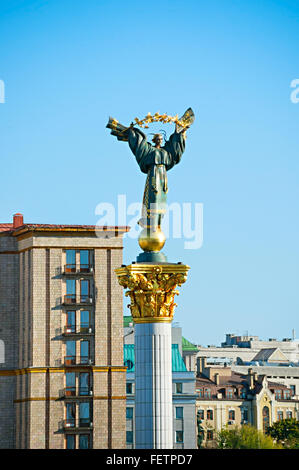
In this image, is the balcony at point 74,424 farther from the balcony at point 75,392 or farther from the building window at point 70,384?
the building window at point 70,384

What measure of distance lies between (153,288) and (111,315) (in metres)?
43.1

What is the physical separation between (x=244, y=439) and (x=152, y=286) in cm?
8859

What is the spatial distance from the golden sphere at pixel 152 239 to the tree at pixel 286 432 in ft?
339

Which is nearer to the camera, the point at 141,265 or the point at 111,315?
the point at 141,265

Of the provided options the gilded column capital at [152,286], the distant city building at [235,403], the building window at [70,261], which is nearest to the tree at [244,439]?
the distant city building at [235,403]

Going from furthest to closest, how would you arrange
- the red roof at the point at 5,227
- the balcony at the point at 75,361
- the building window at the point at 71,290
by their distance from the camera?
the red roof at the point at 5,227 → the building window at the point at 71,290 → the balcony at the point at 75,361

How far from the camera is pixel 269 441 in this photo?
13125 cm

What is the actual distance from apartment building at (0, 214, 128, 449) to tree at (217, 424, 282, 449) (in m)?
42.7

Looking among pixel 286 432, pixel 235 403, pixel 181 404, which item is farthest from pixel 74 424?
pixel 235 403

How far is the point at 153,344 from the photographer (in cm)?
4572

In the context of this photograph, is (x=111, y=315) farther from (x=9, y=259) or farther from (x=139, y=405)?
(x=139, y=405)

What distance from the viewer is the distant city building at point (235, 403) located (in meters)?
153
